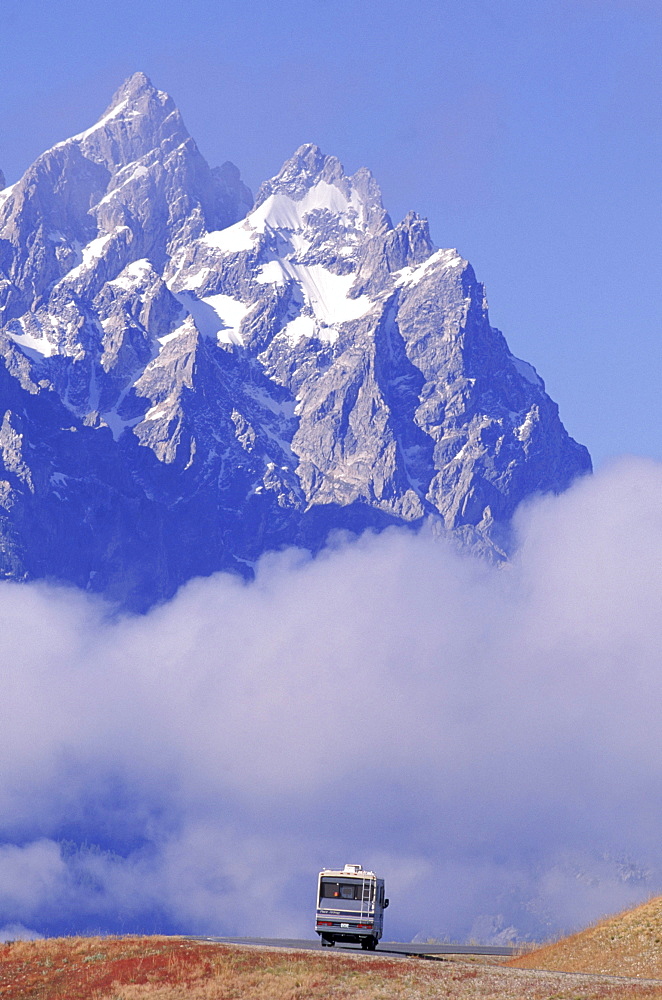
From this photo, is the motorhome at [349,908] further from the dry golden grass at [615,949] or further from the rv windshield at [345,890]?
the dry golden grass at [615,949]

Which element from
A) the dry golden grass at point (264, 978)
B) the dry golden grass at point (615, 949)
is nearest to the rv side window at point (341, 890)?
the dry golden grass at point (264, 978)

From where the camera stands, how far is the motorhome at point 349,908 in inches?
3115

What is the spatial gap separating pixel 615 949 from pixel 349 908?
1627cm

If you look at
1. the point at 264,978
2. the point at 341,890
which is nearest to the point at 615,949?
the point at 341,890

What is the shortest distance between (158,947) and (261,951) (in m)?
6.13

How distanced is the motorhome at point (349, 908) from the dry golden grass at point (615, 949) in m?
8.38

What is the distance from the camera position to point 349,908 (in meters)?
79.6

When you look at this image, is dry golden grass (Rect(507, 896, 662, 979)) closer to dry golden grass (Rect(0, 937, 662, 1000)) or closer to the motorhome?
dry golden grass (Rect(0, 937, 662, 1000))

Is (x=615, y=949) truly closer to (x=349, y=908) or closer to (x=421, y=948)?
(x=349, y=908)

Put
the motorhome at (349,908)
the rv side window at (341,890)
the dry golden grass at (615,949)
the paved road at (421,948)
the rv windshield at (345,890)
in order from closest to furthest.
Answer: the dry golden grass at (615,949), the motorhome at (349,908), the rv windshield at (345,890), the rv side window at (341,890), the paved road at (421,948)

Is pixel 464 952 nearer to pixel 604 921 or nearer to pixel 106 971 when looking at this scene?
pixel 604 921

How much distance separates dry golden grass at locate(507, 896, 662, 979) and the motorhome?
330 inches

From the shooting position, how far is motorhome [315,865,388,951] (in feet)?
260

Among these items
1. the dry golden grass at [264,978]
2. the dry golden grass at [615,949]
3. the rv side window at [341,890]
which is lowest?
the dry golden grass at [264,978]
